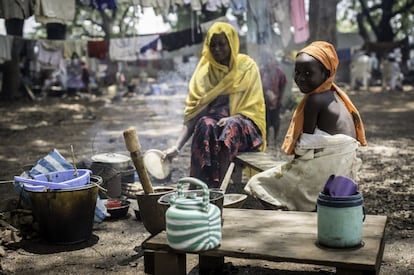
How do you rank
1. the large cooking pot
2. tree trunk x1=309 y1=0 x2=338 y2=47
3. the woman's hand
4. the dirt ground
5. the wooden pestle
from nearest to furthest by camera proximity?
1. the wooden pestle
2. the dirt ground
3. the large cooking pot
4. the woman's hand
5. tree trunk x1=309 y1=0 x2=338 y2=47

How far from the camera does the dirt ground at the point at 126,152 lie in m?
3.49

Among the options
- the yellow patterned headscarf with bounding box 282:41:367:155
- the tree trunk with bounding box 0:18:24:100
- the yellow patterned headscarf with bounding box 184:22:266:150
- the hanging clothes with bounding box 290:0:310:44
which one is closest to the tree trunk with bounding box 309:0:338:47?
the hanging clothes with bounding box 290:0:310:44

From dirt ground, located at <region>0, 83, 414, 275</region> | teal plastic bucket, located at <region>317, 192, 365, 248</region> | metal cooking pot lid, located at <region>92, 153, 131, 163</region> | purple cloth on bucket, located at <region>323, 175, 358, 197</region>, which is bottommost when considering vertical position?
dirt ground, located at <region>0, 83, 414, 275</region>

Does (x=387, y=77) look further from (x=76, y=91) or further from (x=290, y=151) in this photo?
(x=290, y=151)

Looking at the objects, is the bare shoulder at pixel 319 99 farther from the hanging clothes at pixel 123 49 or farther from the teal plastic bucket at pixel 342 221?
the hanging clothes at pixel 123 49

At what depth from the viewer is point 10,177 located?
649cm

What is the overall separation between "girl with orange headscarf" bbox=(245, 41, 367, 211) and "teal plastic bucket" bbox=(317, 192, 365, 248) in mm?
1156

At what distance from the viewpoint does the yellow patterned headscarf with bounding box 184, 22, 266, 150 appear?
207 inches

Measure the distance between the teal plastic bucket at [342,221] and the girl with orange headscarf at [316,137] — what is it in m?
1.16

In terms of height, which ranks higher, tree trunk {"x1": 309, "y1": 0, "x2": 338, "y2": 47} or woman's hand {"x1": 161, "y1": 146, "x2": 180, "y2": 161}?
tree trunk {"x1": 309, "y1": 0, "x2": 338, "y2": 47}

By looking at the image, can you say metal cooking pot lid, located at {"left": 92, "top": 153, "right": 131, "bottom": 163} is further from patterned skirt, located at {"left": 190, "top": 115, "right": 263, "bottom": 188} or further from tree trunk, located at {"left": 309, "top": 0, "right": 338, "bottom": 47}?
tree trunk, located at {"left": 309, "top": 0, "right": 338, "bottom": 47}

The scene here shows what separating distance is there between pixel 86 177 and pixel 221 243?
168 centimetres

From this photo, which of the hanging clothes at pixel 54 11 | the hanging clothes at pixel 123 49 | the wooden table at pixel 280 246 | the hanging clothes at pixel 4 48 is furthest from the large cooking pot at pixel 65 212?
the hanging clothes at pixel 123 49

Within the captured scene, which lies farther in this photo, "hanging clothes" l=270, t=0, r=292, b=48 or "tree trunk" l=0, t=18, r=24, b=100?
"tree trunk" l=0, t=18, r=24, b=100
